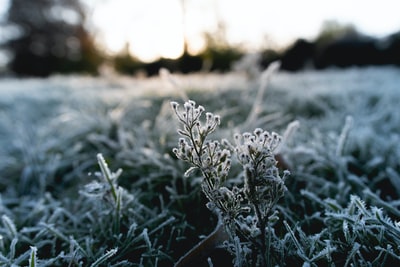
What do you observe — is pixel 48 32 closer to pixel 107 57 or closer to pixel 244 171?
pixel 107 57

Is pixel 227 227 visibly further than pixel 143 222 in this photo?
No

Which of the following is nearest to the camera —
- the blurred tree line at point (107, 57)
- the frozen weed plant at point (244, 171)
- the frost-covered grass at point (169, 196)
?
the frozen weed plant at point (244, 171)

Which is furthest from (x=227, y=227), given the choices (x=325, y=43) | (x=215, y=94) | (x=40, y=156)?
(x=325, y=43)

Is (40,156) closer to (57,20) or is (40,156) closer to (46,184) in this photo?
(46,184)

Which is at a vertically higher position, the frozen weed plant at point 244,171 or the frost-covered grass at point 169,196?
the frozen weed plant at point 244,171

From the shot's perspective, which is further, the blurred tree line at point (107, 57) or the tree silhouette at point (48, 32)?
the tree silhouette at point (48, 32)

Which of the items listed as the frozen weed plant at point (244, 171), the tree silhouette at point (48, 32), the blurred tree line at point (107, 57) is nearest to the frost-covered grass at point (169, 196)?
the frozen weed plant at point (244, 171)

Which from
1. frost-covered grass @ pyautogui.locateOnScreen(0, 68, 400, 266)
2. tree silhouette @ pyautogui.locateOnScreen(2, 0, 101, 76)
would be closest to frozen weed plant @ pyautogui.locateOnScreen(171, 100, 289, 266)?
frost-covered grass @ pyautogui.locateOnScreen(0, 68, 400, 266)

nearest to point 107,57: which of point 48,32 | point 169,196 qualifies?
point 48,32

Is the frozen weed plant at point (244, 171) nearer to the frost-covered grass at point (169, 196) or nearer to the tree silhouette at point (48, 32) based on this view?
the frost-covered grass at point (169, 196)
